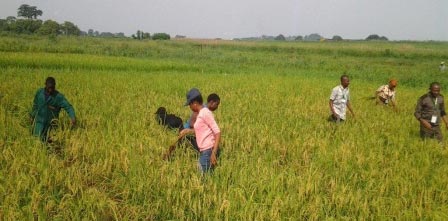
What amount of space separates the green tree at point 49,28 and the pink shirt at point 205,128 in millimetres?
66607

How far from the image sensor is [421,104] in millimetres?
6586

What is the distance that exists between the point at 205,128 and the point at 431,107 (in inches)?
181

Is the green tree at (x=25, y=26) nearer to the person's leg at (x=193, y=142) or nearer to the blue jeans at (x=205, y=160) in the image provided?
the person's leg at (x=193, y=142)

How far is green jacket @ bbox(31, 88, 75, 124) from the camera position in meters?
5.57

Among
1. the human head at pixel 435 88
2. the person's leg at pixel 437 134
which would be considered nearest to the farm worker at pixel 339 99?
the human head at pixel 435 88

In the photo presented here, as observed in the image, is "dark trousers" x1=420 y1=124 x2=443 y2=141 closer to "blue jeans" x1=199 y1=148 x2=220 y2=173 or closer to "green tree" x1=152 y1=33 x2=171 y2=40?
"blue jeans" x1=199 y1=148 x2=220 y2=173

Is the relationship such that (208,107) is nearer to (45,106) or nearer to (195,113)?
(195,113)

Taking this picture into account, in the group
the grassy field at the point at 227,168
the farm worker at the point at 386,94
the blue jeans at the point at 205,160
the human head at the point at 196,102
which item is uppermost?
the human head at the point at 196,102

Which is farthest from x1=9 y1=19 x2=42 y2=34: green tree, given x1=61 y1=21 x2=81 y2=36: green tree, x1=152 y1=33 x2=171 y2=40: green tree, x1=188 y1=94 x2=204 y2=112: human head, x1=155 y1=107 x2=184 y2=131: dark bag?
x1=188 y1=94 x2=204 y2=112: human head

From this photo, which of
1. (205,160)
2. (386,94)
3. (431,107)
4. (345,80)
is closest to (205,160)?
(205,160)

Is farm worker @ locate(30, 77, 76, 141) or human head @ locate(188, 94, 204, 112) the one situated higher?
human head @ locate(188, 94, 204, 112)

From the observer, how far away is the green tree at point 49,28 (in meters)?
63.8

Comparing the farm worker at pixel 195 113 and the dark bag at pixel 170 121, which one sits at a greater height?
the farm worker at pixel 195 113

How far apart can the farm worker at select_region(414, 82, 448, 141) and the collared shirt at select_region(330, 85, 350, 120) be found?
1.39m
